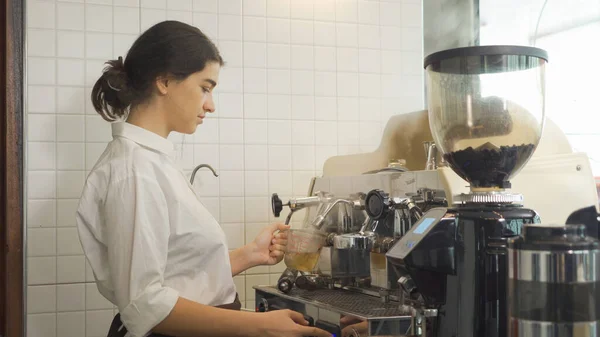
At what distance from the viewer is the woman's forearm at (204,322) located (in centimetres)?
141

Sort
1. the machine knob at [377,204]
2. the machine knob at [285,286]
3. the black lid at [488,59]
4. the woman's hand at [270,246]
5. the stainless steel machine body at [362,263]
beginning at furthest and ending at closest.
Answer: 1. the woman's hand at [270,246]
2. the machine knob at [285,286]
3. the machine knob at [377,204]
4. the stainless steel machine body at [362,263]
5. the black lid at [488,59]

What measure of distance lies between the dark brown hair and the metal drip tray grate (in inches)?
23.7

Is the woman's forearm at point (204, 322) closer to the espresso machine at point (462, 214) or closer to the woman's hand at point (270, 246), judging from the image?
the espresso machine at point (462, 214)

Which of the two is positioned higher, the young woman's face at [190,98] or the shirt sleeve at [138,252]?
the young woman's face at [190,98]

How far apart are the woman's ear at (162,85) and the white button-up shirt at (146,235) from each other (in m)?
0.11

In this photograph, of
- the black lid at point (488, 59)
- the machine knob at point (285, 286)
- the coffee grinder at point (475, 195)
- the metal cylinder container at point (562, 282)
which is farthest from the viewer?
the machine knob at point (285, 286)

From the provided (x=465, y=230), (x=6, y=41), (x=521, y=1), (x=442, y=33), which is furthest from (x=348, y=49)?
(x=465, y=230)

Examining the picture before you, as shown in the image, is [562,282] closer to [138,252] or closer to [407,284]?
[407,284]

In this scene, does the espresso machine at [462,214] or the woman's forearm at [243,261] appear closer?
the espresso machine at [462,214]

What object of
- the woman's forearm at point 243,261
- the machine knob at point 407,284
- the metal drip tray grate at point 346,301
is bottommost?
the metal drip tray grate at point 346,301

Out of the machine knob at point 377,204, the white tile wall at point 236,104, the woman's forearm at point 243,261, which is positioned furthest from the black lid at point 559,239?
the white tile wall at point 236,104

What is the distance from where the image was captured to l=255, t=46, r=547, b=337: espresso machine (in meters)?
1.02

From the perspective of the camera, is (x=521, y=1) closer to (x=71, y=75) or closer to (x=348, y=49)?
(x=348, y=49)

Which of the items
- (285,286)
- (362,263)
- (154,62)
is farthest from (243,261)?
(154,62)
